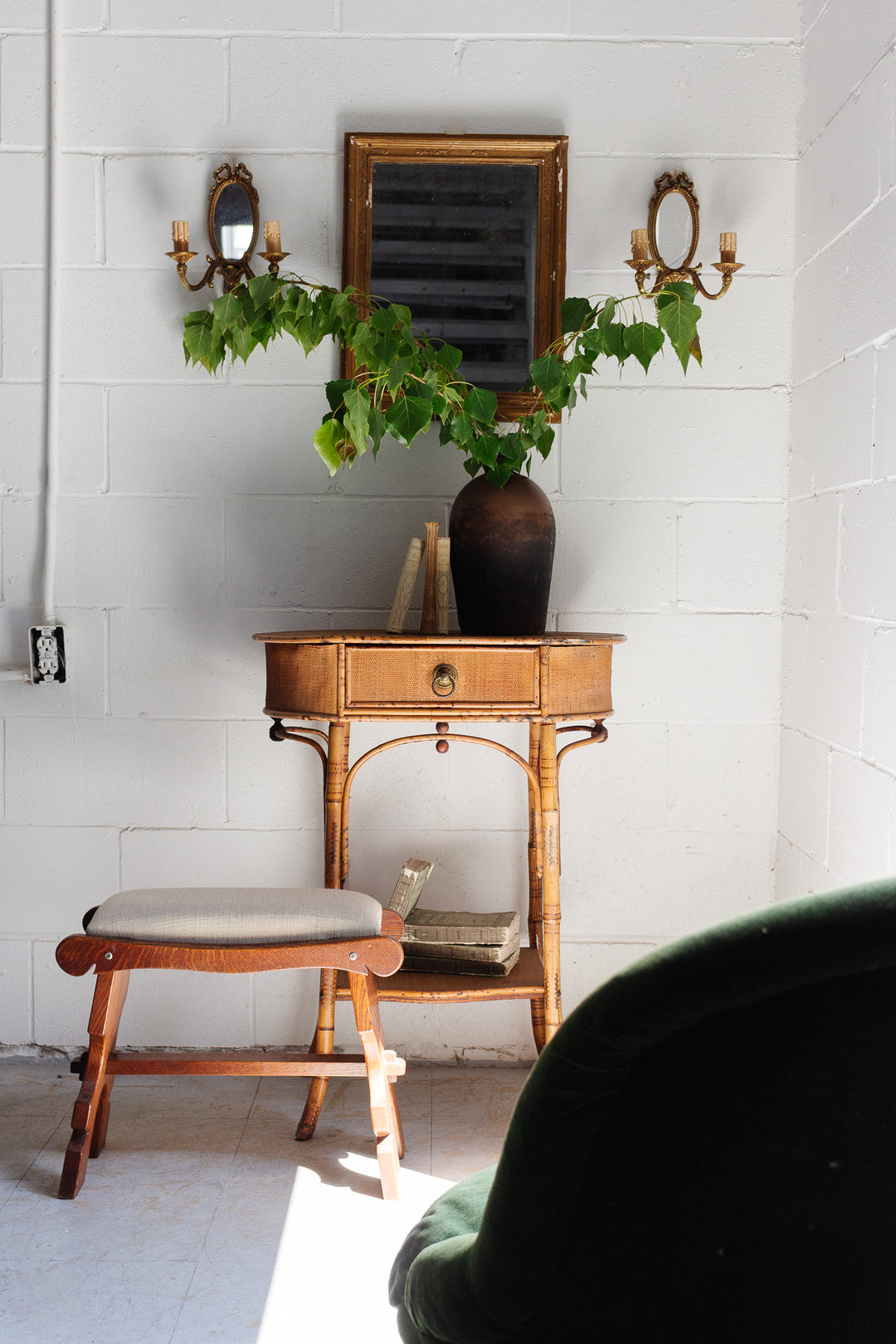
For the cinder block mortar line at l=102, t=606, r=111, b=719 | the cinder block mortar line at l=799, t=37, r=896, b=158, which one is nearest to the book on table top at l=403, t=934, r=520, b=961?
the cinder block mortar line at l=102, t=606, r=111, b=719

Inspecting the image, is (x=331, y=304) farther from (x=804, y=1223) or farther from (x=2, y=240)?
(x=804, y=1223)

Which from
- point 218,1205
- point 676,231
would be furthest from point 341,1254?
point 676,231

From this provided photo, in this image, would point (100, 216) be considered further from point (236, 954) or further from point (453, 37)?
point (236, 954)

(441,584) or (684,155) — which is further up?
(684,155)

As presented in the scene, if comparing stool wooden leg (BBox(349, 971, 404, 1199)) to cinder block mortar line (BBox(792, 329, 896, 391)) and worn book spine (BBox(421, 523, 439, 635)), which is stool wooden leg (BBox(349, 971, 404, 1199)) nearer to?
worn book spine (BBox(421, 523, 439, 635))

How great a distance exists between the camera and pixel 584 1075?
590 millimetres

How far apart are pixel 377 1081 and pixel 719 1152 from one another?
1357 mm

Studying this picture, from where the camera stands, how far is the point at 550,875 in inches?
80.0

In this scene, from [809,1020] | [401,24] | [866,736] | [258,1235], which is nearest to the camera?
[809,1020]

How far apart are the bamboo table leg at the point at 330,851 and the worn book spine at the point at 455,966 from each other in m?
0.17

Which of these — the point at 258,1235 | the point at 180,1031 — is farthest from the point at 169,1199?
the point at 180,1031

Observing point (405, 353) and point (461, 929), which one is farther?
point (461, 929)

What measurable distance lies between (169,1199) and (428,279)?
1802 millimetres

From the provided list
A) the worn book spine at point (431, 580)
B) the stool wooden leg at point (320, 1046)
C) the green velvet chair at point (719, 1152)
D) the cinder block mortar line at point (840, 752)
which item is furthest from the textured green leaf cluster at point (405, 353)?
the green velvet chair at point (719, 1152)
